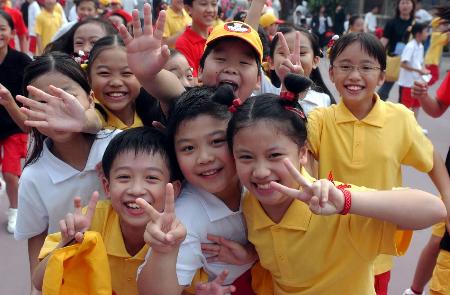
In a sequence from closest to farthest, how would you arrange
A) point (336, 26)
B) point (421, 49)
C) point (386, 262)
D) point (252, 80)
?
point (252, 80) < point (386, 262) < point (421, 49) < point (336, 26)

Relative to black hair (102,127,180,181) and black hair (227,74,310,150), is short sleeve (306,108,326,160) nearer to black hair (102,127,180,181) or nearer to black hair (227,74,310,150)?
black hair (227,74,310,150)

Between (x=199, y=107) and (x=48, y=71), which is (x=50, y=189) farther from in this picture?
(x=199, y=107)

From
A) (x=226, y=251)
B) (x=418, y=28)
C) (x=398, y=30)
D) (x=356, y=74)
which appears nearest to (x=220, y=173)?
(x=226, y=251)

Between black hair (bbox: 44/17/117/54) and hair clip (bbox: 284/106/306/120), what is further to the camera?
black hair (bbox: 44/17/117/54)

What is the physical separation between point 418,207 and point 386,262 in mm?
927

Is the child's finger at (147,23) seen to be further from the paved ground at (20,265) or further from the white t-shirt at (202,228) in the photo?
→ the paved ground at (20,265)

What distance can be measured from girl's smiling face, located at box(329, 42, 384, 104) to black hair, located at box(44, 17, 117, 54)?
130 cm

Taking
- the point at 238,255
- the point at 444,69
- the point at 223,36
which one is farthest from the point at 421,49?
the point at 444,69

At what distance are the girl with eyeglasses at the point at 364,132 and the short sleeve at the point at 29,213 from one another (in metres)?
1.01

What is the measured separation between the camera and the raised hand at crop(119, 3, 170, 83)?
6.40 ft

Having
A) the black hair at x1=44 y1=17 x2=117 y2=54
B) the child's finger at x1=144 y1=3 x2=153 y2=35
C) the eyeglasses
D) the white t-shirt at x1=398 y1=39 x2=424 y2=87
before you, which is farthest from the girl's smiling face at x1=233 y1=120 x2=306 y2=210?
the white t-shirt at x1=398 y1=39 x2=424 y2=87

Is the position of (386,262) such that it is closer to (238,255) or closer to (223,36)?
(238,255)

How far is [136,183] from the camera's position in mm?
1790

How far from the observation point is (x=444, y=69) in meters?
13.1
